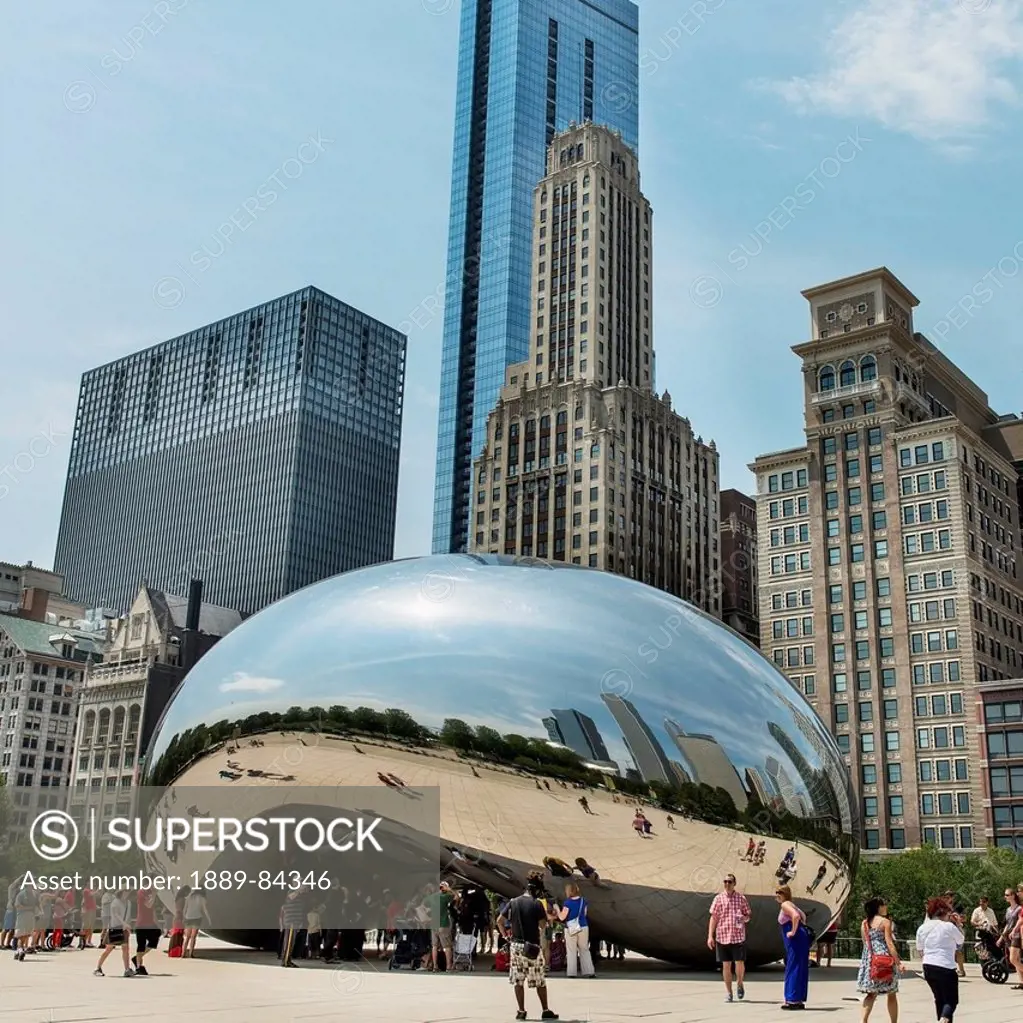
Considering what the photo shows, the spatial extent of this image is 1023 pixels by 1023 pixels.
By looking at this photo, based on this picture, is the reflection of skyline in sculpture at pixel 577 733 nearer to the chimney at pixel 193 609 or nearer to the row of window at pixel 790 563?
the row of window at pixel 790 563

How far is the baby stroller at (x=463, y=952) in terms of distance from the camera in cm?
1875

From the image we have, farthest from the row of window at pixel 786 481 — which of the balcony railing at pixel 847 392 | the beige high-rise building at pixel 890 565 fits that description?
the balcony railing at pixel 847 392

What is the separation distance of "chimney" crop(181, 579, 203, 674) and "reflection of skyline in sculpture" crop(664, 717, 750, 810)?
333 ft

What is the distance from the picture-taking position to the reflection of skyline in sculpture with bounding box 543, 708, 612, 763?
52.0 ft

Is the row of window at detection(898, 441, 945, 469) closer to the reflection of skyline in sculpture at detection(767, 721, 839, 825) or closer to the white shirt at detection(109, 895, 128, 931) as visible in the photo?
the reflection of skyline in sculpture at detection(767, 721, 839, 825)

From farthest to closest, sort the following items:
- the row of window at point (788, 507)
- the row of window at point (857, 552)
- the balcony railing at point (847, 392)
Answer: the row of window at point (788, 507) → the balcony railing at point (847, 392) → the row of window at point (857, 552)

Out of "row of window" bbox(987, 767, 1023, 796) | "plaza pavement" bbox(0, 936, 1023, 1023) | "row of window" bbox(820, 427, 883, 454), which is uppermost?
"row of window" bbox(820, 427, 883, 454)

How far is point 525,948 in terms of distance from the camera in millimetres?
12961

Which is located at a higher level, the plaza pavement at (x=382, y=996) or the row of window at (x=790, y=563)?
the row of window at (x=790, y=563)

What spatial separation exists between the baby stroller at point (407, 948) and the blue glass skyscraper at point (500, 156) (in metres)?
140

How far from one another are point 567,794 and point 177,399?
566 ft

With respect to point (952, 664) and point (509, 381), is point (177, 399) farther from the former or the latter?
point (952, 664)

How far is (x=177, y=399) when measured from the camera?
179500 mm

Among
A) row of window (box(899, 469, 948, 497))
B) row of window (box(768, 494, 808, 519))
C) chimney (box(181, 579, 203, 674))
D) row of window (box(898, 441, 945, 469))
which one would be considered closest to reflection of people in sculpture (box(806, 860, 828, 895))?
row of window (box(899, 469, 948, 497))
